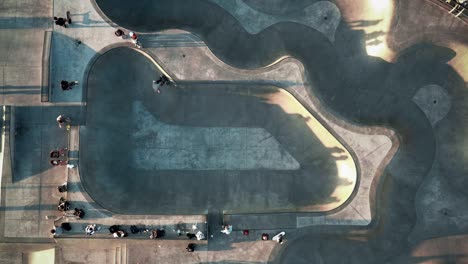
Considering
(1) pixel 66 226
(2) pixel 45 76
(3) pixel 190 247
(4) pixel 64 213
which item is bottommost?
(3) pixel 190 247

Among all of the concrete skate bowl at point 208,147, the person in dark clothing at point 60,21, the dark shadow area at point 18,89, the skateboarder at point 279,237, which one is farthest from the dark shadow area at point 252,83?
the dark shadow area at point 18,89

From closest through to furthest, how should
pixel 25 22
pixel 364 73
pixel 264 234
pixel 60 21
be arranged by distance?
pixel 264 234
pixel 60 21
pixel 25 22
pixel 364 73

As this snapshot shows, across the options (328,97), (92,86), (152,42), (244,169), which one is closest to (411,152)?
(328,97)

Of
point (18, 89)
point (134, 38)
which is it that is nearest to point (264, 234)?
point (134, 38)

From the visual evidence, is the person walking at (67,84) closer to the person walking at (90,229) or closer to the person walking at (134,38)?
the person walking at (134,38)

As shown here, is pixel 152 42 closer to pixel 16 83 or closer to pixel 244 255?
pixel 16 83

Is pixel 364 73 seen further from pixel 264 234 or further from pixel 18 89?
pixel 18 89

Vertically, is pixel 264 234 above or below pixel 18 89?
below

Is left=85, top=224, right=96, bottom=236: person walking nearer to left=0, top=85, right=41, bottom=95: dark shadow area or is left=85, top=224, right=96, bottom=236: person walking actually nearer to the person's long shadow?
left=0, top=85, right=41, bottom=95: dark shadow area
